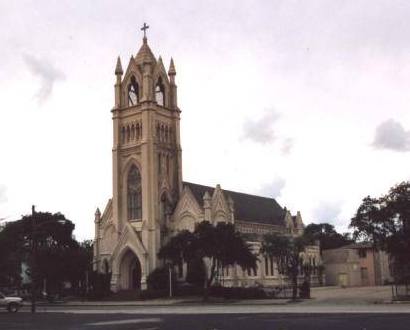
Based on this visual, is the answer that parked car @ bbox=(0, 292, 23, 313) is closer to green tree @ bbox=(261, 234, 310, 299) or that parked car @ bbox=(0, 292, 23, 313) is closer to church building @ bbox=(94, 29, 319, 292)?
green tree @ bbox=(261, 234, 310, 299)

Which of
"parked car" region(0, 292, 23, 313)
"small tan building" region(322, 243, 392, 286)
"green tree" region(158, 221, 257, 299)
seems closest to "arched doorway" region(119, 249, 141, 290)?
"green tree" region(158, 221, 257, 299)

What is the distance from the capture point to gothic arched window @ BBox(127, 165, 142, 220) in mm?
86375

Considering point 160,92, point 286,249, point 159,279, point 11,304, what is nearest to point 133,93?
point 160,92

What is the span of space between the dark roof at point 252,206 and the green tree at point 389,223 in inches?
1398

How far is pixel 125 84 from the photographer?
91.5 meters

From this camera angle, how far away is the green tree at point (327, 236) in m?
151

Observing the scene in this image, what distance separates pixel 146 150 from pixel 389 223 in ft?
134

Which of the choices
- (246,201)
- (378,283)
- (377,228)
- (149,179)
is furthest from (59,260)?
(378,283)

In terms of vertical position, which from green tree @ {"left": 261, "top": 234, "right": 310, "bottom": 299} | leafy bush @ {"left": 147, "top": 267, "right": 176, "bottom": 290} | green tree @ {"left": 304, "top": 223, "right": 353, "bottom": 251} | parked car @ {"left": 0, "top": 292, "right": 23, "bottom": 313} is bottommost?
parked car @ {"left": 0, "top": 292, "right": 23, "bottom": 313}

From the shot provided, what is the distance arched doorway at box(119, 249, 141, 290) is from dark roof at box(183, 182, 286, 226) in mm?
11377

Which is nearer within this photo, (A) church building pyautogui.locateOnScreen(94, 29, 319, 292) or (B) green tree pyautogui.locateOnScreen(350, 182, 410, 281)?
(B) green tree pyautogui.locateOnScreen(350, 182, 410, 281)

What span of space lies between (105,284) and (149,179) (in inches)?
565

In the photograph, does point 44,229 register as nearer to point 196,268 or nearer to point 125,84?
point 125,84

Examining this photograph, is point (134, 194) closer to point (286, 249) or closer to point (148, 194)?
point (148, 194)
